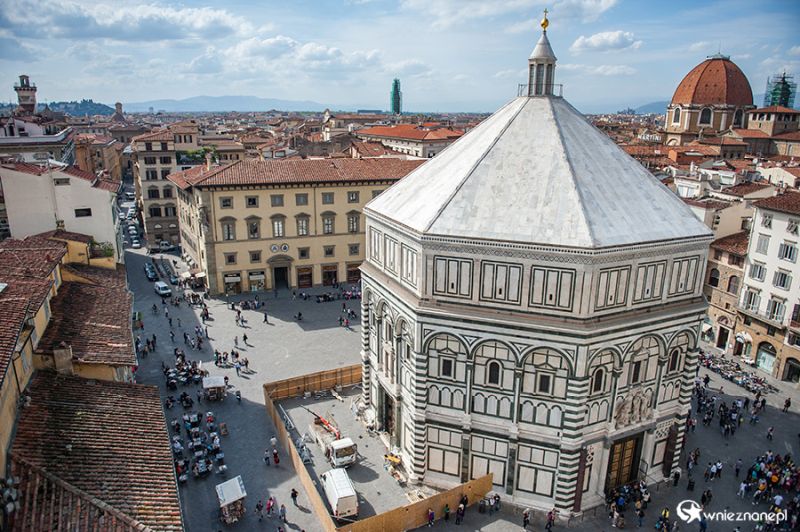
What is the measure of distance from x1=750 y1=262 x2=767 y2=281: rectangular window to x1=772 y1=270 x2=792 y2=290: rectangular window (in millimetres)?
1031

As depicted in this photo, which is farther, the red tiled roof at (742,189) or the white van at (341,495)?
the red tiled roof at (742,189)

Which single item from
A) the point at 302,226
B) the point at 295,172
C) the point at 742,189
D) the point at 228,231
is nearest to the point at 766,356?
the point at 742,189

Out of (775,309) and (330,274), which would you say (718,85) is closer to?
(775,309)

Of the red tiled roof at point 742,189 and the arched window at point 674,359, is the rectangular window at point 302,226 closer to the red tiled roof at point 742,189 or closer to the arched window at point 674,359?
the arched window at point 674,359

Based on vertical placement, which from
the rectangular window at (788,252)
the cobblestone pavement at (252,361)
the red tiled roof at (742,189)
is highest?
the red tiled roof at (742,189)

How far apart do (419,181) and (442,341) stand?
9175 millimetres

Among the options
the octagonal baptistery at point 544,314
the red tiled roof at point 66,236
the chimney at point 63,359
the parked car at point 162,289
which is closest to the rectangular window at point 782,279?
the octagonal baptistery at point 544,314

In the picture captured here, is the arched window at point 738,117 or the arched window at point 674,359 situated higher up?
the arched window at point 738,117

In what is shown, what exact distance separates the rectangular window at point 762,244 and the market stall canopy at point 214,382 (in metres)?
39.2

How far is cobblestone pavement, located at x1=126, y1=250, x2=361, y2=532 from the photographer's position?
2738cm

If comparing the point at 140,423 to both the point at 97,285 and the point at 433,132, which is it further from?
the point at 433,132

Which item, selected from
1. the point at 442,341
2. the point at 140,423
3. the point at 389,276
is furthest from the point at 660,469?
the point at 140,423

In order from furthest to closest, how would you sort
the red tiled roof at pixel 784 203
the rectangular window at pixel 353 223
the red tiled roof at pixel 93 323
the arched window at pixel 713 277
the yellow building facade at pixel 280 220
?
1. the rectangular window at pixel 353 223
2. the yellow building facade at pixel 280 220
3. the arched window at pixel 713 277
4. the red tiled roof at pixel 784 203
5. the red tiled roof at pixel 93 323

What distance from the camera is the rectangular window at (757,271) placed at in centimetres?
4210
